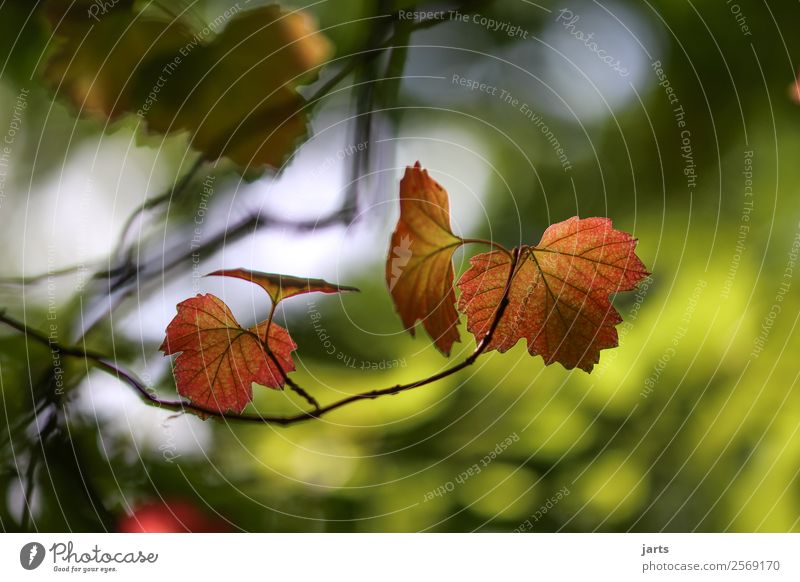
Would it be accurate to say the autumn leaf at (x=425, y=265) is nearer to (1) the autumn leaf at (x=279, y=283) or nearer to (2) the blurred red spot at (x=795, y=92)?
(1) the autumn leaf at (x=279, y=283)

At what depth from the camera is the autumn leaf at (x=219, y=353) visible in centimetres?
36

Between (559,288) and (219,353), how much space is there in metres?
0.22

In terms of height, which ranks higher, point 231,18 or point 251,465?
point 231,18

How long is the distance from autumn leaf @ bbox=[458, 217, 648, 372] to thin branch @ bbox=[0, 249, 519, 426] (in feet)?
0.04

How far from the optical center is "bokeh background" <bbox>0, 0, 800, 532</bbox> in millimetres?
376

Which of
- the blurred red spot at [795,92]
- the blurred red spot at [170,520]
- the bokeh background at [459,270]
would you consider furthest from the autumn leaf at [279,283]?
the blurred red spot at [795,92]

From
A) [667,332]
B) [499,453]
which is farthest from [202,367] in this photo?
[667,332]

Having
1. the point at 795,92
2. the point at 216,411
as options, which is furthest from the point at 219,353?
the point at 795,92

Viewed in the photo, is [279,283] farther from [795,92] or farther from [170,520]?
[795,92]

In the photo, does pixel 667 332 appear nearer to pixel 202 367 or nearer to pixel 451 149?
pixel 451 149

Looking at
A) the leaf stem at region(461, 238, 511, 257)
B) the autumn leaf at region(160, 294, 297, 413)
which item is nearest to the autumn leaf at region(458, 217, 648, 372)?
the leaf stem at region(461, 238, 511, 257)

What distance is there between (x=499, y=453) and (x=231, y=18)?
345mm

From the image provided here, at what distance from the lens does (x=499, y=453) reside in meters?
0.40
